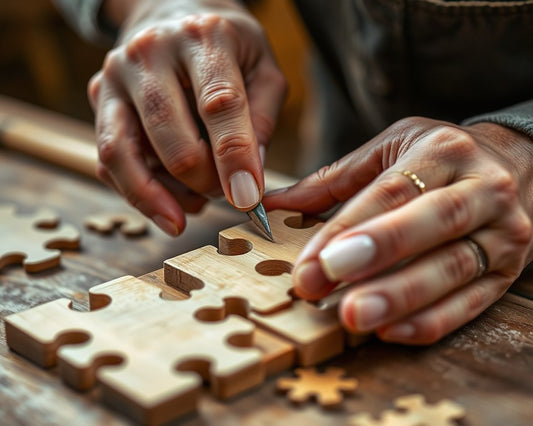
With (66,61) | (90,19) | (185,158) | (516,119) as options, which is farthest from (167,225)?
(66,61)

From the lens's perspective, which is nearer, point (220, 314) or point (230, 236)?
point (220, 314)

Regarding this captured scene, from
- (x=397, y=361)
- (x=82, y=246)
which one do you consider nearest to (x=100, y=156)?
(x=82, y=246)

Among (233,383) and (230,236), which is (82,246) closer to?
(230,236)

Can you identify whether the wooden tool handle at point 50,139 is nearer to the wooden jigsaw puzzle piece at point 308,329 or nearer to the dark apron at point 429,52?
the dark apron at point 429,52

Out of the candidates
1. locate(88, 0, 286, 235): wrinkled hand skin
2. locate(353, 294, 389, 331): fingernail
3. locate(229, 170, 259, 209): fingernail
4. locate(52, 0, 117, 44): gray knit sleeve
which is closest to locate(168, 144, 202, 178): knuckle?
locate(88, 0, 286, 235): wrinkled hand skin

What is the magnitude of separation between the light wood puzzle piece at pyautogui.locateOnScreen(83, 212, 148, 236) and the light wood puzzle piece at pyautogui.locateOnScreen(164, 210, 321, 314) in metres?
0.38

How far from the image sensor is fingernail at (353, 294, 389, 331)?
1011 millimetres

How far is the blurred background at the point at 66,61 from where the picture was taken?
4.69 meters

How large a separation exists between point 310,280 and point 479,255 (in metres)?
0.29

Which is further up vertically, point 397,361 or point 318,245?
point 318,245

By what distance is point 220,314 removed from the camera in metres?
1.11

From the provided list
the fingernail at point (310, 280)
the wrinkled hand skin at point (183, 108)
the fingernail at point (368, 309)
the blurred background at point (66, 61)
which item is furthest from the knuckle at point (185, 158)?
the blurred background at point (66, 61)

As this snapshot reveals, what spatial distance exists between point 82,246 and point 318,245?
2.43ft

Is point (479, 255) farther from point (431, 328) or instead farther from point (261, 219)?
point (261, 219)
